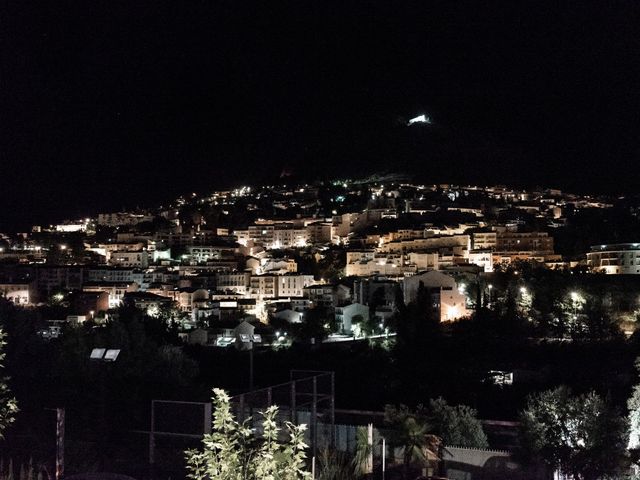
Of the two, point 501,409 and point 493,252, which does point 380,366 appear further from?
point 493,252

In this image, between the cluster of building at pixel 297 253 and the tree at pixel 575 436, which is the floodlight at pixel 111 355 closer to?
the tree at pixel 575 436

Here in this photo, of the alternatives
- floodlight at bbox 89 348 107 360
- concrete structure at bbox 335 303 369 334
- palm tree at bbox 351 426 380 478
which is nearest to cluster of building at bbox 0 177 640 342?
concrete structure at bbox 335 303 369 334

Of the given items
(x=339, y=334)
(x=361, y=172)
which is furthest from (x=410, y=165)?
(x=339, y=334)

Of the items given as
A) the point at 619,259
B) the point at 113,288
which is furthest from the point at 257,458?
the point at 113,288

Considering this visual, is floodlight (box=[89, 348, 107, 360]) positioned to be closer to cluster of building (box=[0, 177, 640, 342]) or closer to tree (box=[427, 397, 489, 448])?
tree (box=[427, 397, 489, 448])

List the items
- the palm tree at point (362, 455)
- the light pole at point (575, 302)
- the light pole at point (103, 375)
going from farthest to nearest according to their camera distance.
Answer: the light pole at point (575, 302) → the light pole at point (103, 375) → the palm tree at point (362, 455)

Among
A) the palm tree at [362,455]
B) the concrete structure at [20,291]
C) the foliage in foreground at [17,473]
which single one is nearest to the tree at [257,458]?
the foliage in foreground at [17,473]

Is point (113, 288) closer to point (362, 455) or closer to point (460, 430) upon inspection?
point (460, 430)
